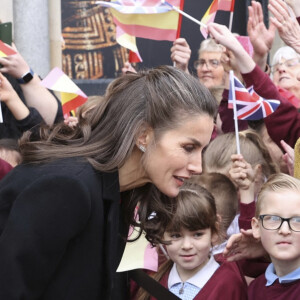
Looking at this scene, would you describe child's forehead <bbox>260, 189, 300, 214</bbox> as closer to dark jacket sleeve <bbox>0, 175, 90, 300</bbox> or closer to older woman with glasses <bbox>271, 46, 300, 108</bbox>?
dark jacket sleeve <bbox>0, 175, 90, 300</bbox>

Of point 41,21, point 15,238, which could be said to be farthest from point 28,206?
point 41,21

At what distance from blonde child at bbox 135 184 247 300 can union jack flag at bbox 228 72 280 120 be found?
75 centimetres

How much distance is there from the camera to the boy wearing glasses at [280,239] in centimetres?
281

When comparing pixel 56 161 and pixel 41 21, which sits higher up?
pixel 56 161

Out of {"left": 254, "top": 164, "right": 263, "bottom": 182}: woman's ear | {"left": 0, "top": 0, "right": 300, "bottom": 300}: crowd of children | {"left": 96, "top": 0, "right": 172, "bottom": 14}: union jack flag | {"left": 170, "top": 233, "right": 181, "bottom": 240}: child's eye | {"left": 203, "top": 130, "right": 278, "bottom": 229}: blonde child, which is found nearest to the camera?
{"left": 0, "top": 0, "right": 300, "bottom": 300}: crowd of children

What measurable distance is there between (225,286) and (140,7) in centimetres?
194

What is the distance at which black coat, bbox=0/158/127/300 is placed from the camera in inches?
85.0

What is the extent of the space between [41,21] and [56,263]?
5.52 m

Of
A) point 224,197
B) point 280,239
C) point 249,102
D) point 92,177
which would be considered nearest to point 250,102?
point 249,102

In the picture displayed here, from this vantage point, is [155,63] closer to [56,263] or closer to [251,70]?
[251,70]

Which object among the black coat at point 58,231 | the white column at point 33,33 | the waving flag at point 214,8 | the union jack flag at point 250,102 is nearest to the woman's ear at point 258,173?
the union jack flag at point 250,102

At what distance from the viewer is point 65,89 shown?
488cm

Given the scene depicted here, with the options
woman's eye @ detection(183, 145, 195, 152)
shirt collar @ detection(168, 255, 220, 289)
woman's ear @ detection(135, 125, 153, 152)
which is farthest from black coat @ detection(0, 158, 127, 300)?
shirt collar @ detection(168, 255, 220, 289)

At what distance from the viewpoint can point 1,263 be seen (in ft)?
7.09
